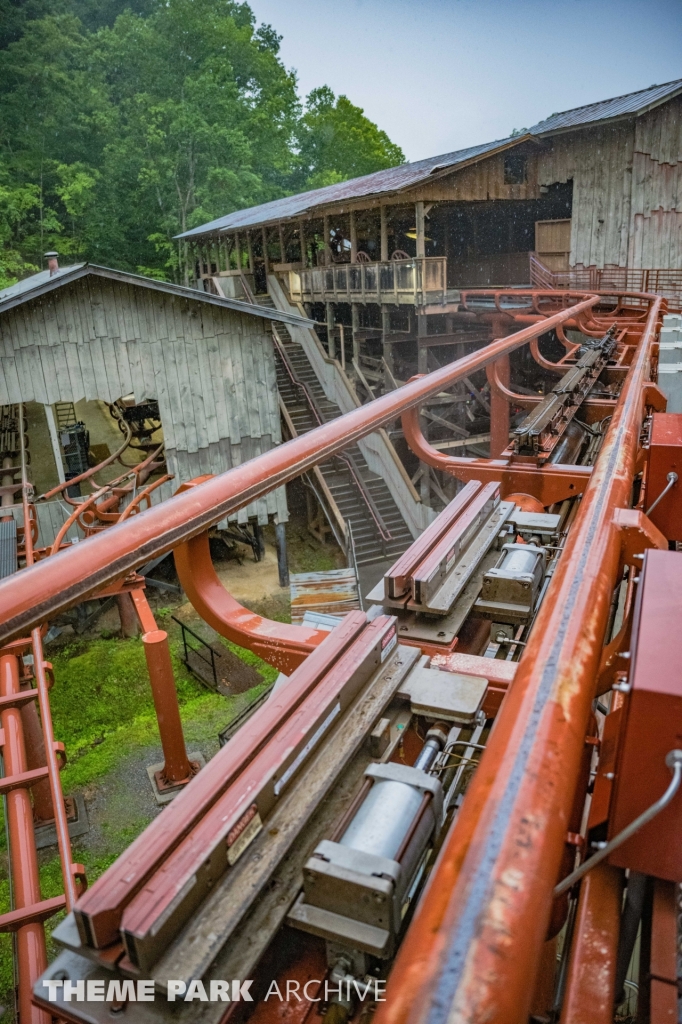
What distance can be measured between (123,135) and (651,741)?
3829 centimetres

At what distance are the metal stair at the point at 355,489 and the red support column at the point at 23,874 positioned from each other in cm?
1038

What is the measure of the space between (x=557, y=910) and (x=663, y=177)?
752 inches

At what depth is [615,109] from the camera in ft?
54.3

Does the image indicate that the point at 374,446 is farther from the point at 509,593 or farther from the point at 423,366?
A: the point at 509,593

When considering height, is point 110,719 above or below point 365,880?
below

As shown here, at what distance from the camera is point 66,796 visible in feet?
26.4

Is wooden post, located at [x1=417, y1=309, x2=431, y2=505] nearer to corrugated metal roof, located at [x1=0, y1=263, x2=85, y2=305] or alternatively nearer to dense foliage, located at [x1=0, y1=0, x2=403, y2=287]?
corrugated metal roof, located at [x1=0, y1=263, x2=85, y2=305]

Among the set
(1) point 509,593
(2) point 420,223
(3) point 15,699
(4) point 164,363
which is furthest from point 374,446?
(1) point 509,593

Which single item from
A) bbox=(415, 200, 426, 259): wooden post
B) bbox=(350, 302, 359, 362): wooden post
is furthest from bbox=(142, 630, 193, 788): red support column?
bbox=(350, 302, 359, 362): wooden post

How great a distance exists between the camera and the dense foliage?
30516 millimetres

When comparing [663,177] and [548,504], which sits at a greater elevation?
[663,177]

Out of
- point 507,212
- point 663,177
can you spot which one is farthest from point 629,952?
point 507,212

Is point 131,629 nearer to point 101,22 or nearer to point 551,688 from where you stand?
point 551,688

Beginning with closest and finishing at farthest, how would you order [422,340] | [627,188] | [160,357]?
[160,357] < [422,340] < [627,188]
